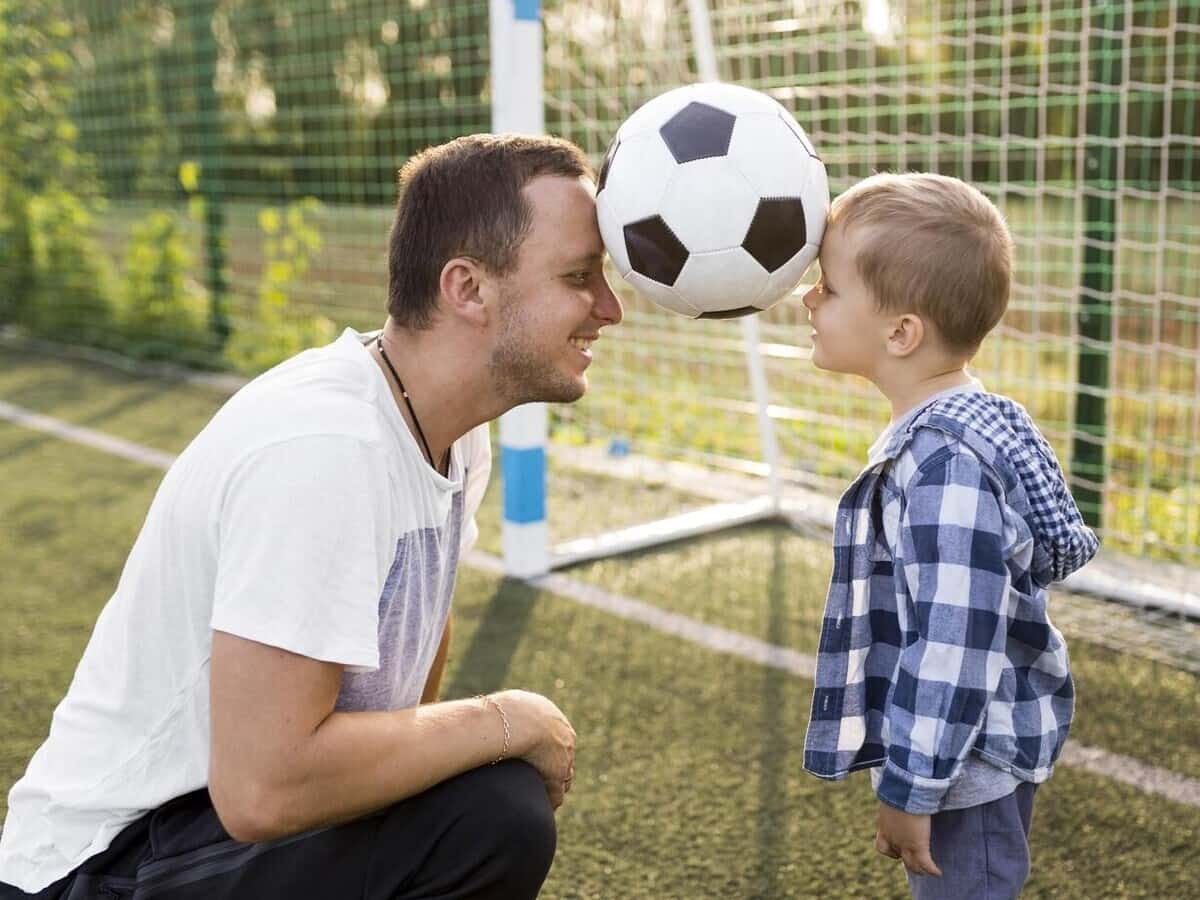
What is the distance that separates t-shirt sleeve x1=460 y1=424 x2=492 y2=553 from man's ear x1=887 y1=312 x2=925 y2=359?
2.44 ft

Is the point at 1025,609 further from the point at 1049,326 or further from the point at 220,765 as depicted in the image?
the point at 1049,326

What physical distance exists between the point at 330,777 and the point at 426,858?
231 millimetres

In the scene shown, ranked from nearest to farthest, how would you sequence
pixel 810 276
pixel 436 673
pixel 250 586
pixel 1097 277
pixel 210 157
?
pixel 250 586
pixel 436 673
pixel 1097 277
pixel 810 276
pixel 210 157

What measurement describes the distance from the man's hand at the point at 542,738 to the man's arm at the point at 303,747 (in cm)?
8

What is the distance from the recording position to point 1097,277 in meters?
4.24

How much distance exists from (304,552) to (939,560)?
832 mm

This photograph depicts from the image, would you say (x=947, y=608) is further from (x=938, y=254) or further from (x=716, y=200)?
(x=716, y=200)

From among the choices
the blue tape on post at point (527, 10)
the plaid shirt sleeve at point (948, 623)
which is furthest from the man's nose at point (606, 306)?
the blue tape on post at point (527, 10)

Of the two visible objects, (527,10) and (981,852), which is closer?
(981,852)

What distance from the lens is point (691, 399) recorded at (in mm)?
5465

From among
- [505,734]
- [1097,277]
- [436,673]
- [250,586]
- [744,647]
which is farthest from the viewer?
[1097,277]

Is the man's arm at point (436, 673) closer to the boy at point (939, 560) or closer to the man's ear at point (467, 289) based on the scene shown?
the man's ear at point (467, 289)

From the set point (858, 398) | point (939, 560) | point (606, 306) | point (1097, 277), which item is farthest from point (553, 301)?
point (858, 398)

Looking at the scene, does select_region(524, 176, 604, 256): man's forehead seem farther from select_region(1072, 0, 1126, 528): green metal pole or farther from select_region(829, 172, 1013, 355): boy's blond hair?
select_region(1072, 0, 1126, 528): green metal pole
